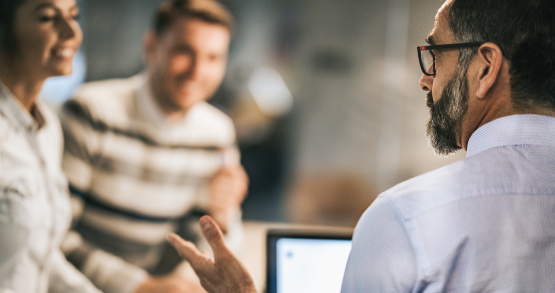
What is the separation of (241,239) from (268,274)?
0.60 meters

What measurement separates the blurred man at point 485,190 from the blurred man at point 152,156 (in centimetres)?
109

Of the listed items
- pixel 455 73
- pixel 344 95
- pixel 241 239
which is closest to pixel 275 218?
pixel 241 239

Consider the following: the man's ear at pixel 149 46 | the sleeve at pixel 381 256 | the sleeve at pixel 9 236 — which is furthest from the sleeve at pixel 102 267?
the sleeve at pixel 381 256

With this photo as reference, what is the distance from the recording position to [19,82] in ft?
3.81

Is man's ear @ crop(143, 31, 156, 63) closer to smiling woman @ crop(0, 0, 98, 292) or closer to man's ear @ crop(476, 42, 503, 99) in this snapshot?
smiling woman @ crop(0, 0, 98, 292)

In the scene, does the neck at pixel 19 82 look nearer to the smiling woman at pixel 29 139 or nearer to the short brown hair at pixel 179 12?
the smiling woman at pixel 29 139

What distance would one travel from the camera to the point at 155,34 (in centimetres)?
163

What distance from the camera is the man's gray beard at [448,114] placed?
0.79 m

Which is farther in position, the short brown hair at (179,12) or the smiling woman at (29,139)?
the short brown hair at (179,12)

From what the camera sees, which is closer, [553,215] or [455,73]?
[553,215]

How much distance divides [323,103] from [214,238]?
5.43ft

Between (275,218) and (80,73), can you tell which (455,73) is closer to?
(80,73)

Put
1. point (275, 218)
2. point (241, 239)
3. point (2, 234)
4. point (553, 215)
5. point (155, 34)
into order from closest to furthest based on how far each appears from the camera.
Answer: point (553, 215)
point (2, 234)
point (155, 34)
point (241, 239)
point (275, 218)

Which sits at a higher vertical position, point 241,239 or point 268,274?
point 268,274
